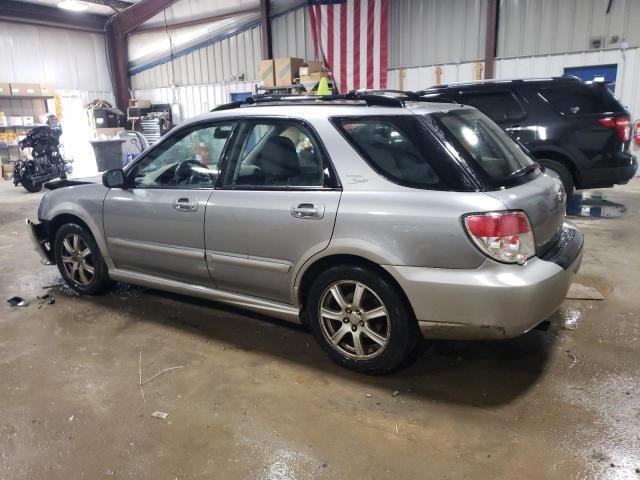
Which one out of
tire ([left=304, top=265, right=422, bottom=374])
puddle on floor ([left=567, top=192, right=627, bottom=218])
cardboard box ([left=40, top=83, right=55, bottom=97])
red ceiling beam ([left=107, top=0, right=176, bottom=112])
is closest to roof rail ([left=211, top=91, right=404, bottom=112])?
tire ([left=304, top=265, right=422, bottom=374])

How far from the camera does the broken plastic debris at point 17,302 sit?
4.07 metres

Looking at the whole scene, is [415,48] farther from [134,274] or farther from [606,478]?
[606,478]

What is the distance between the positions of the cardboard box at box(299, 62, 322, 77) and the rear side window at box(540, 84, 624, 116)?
20.0ft

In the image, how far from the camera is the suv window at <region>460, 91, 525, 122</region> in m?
6.06

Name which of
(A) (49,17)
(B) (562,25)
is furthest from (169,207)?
(A) (49,17)

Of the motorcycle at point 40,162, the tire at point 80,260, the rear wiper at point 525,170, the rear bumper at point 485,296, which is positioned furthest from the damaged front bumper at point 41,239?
the motorcycle at point 40,162

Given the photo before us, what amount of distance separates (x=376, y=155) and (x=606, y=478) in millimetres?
1754

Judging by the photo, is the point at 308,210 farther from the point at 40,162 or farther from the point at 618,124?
the point at 40,162

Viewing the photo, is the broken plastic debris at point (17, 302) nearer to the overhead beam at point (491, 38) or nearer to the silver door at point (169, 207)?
the silver door at point (169, 207)

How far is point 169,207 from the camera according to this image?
3285 mm

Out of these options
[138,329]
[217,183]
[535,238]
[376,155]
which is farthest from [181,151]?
[535,238]

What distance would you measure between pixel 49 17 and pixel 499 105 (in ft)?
43.2

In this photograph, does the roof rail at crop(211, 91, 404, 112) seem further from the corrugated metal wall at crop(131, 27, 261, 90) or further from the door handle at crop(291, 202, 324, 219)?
the corrugated metal wall at crop(131, 27, 261, 90)

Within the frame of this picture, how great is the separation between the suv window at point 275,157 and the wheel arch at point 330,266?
16.4 inches
